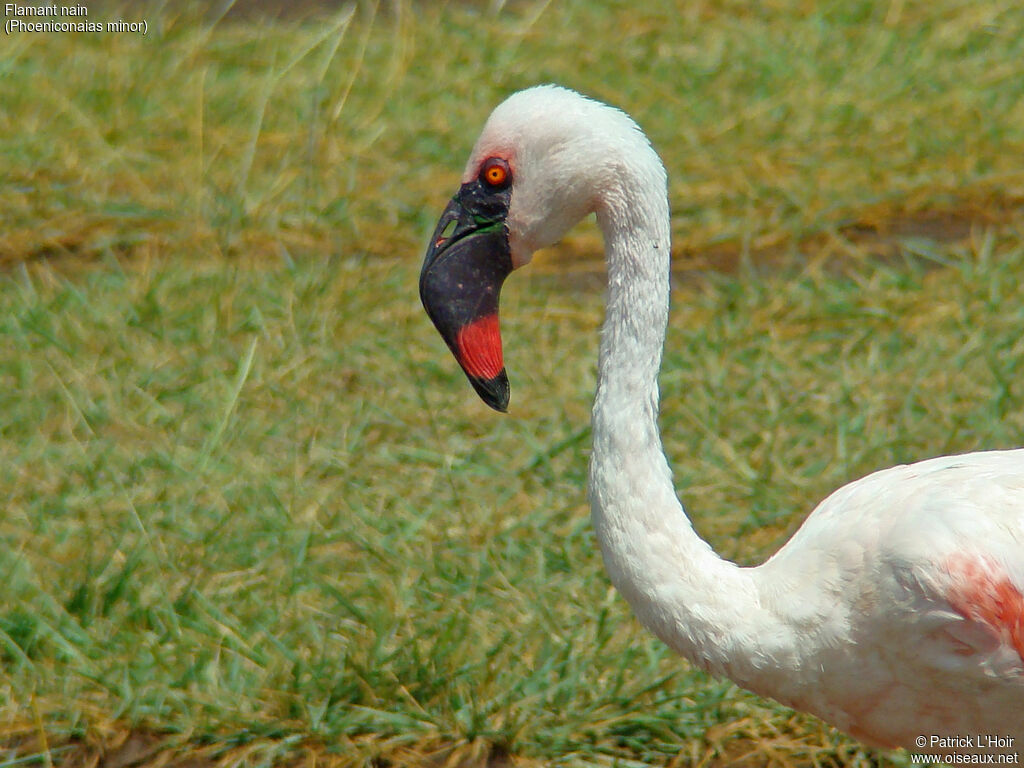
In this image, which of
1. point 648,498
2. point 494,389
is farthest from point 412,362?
point 648,498

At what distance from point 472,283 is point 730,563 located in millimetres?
712

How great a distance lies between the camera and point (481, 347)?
263 cm

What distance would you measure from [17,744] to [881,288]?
323 centimetres

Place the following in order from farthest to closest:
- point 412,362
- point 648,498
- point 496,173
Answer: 1. point 412,362
2. point 496,173
3. point 648,498

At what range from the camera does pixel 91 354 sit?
15.1 ft

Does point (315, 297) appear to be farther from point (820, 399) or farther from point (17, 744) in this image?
point (17, 744)

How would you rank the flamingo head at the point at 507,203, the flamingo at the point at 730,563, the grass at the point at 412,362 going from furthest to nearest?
the grass at the point at 412,362 < the flamingo head at the point at 507,203 < the flamingo at the point at 730,563

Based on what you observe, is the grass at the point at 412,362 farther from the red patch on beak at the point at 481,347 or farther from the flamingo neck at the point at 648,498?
the red patch on beak at the point at 481,347

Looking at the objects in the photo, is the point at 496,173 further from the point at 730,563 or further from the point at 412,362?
the point at 412,362

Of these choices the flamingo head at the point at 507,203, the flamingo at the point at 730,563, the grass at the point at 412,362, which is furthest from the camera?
the grass at the point at 412,362

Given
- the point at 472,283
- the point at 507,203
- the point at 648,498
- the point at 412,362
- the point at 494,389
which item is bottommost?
the point at 412,362

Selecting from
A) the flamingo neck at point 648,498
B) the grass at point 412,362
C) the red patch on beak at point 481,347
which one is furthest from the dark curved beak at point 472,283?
the grass at point 412,362

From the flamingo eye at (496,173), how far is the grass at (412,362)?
1181 mm

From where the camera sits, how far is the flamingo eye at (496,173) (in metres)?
2.61
